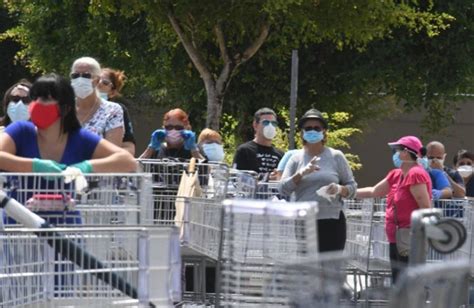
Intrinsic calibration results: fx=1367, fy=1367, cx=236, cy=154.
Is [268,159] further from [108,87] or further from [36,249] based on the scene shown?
[36,249]

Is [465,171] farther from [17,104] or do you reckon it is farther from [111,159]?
[111,159]

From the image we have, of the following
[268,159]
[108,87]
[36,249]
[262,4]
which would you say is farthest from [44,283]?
[262,4]

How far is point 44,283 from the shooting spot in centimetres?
525

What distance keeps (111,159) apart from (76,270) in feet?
4.25

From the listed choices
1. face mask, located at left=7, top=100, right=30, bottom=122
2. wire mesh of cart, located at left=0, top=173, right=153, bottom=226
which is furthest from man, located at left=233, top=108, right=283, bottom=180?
wire mesh of cart, located at left=0, top=173, right=153, bottom=226

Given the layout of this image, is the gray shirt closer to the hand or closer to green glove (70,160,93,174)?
the hand

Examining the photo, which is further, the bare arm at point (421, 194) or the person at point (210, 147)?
the person at point (210, 147)

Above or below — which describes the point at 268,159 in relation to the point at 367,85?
below

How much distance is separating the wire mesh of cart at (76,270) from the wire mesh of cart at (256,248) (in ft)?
1.39

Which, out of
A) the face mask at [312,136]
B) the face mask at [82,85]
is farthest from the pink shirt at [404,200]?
the face mask at [82,85]

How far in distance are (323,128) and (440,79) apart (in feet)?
52.6

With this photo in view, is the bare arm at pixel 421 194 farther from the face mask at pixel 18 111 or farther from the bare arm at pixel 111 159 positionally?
the bare arm at pixel 111 159

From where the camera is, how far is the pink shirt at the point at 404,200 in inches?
401

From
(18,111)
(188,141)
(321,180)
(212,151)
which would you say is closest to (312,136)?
(321,180)
